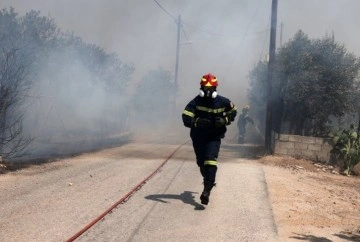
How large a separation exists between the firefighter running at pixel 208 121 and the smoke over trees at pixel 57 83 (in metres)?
4.63

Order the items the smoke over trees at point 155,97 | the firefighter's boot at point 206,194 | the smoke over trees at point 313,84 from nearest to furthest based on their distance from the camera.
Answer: the firefighter's boot at point 206,194 → the smoke over trees at point 313,84 → the smoke over trees at point 155,97

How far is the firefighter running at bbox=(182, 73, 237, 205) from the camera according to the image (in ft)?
18.2

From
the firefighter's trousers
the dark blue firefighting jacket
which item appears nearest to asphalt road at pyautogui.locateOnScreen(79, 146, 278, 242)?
the firefighter's trousers

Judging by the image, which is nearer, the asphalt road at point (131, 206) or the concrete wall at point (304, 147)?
the asphalt road at point (131, 206)

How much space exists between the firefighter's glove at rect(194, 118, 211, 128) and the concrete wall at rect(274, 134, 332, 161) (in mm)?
6921

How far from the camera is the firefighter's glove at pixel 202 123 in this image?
218 inches

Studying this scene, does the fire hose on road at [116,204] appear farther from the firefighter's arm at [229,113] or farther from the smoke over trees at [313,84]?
the smoke over trees at [313,84]

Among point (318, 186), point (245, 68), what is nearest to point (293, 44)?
point (318, 186)

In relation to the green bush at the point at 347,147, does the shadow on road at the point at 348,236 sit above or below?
below

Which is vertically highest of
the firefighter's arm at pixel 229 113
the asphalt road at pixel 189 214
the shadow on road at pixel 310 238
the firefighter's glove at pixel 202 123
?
the firefighter's arm at pixel 229 113

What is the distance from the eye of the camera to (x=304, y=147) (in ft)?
39.3

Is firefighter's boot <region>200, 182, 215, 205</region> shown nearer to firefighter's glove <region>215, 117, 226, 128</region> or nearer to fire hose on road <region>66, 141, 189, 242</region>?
firefighter's glove <region>215, 117, 226, 128</region>

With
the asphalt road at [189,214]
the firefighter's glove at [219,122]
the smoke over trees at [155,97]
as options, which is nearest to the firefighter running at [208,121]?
the firefighter's glove at [219,122]

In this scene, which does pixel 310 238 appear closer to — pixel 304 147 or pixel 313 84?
pixel 304 147
